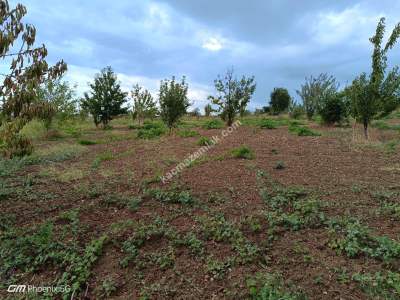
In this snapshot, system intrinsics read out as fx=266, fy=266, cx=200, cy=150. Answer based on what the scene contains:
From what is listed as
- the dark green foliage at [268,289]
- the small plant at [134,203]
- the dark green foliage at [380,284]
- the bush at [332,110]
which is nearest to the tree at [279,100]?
the bush at [332,110]

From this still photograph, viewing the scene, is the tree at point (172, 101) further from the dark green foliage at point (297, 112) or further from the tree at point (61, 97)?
the dark green foliage at point (297, 112)

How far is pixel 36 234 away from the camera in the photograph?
310 cm

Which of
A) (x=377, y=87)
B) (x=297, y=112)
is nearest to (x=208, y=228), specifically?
(x=377, y=87)

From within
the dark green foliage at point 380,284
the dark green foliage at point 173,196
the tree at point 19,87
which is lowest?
the dark green foliage at point 380,284

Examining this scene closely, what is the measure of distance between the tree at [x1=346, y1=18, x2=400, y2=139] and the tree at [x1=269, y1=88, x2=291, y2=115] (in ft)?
52.1

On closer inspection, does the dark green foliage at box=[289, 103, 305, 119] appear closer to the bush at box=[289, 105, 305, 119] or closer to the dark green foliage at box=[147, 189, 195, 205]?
the bush at box=[289, 105, 305, 119]

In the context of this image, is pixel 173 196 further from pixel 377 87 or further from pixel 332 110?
pixel 332 110

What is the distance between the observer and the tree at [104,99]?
1647 centimetres

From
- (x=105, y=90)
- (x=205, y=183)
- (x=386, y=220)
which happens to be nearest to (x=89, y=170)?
(x=205, y=183)

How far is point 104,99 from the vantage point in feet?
54.4

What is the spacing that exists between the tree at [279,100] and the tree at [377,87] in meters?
15.9

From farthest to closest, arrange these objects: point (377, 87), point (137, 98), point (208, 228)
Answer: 1. point (137, 98)
2. point (377, 87)
3. point (208, 228)

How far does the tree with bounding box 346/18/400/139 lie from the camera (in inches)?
357

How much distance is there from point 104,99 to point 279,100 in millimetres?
16248
